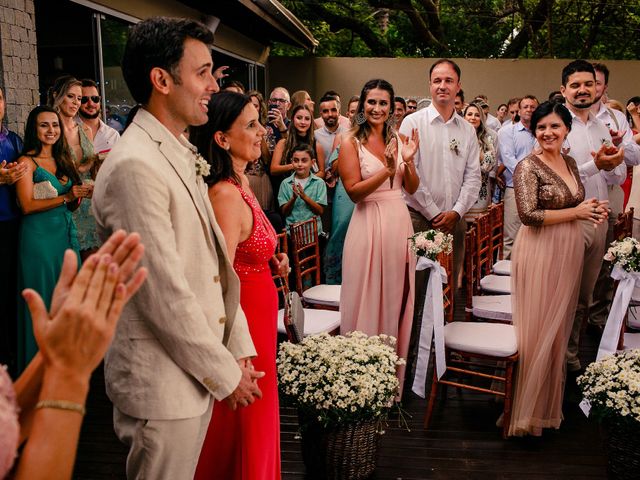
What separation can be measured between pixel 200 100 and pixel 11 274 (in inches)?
112

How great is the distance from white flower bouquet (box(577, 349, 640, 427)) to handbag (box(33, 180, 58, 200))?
10.7 ft

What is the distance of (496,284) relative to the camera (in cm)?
493

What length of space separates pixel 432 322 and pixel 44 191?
251 centimetres

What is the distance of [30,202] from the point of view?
410 cm

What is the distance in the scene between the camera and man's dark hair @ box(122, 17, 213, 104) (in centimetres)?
179

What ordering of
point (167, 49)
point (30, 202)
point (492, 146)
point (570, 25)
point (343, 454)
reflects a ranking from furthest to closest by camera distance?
point (570, 25) < point (492, 146) < point (30, 202) < point (343, 454) < point (167, 49)

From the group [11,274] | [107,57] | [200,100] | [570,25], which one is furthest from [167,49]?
[570,25]

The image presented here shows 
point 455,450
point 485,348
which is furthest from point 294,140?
point 455,450

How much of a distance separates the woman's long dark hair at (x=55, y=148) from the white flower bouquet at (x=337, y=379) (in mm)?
2117

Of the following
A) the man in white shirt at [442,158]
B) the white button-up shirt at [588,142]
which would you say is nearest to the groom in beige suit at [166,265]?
the man in white shirt at [442,158]

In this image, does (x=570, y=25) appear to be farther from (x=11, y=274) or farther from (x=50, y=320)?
(x=50, y=320)

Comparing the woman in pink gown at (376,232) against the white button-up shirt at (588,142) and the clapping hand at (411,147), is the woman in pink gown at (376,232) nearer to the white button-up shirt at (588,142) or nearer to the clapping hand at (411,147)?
the clapping hand at (411,147)

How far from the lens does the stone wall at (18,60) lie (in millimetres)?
4551

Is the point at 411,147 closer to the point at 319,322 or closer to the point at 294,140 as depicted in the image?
the point at 319,322
